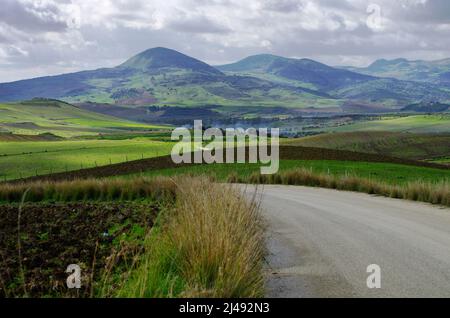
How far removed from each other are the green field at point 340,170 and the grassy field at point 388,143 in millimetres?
58391

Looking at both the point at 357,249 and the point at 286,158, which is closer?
the point at 357,249

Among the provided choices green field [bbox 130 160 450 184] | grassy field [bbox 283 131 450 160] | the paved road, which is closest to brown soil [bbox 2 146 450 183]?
green field [bbox 130 160 450 184]

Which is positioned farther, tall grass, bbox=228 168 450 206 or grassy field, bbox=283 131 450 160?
grassy field, bbox=283 131 450 160

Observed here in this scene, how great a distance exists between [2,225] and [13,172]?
4191cm

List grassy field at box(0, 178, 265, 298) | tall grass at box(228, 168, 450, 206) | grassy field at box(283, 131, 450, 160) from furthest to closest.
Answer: grassy field at box(283, 131, 450, 160)
tall grass at box(228, 168, 450, 206)
grassy field at box(0, 178, 265, 298)

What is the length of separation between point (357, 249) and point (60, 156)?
6810cm

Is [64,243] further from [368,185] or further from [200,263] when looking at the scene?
[368,185]

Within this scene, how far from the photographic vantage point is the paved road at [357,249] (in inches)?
389

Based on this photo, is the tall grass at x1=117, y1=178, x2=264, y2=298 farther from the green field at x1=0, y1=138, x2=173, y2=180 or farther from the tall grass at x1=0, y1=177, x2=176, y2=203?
the green field at x1=0, y1=138, x2=173, y2=180

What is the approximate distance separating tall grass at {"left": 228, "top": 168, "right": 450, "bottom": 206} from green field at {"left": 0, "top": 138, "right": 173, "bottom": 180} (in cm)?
2711

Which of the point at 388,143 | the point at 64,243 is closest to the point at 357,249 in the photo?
the point at 64,243

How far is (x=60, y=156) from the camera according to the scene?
3024 inches

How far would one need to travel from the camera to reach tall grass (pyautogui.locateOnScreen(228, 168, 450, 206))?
24641 mm

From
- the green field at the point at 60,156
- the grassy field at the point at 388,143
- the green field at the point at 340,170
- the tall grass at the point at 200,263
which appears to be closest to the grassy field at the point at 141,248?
the tall grass at the point at 200,263
